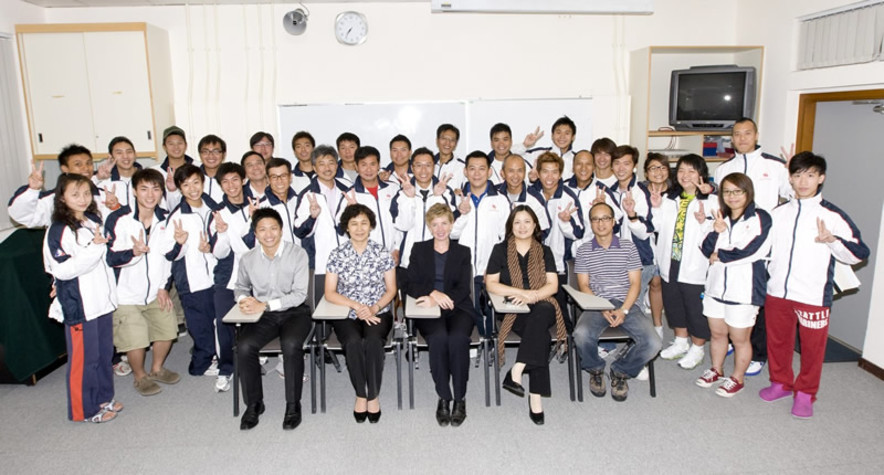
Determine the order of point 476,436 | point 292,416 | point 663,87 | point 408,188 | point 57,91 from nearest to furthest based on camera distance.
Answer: point 476,436 → point 292,416 → point 408,188 → point 57,91 → point 663,87

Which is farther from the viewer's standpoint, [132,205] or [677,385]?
[132,205]

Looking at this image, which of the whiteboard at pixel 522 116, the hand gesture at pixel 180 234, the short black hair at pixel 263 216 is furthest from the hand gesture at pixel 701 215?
the hand gesture at pixel 180 234

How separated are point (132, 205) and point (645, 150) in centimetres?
479

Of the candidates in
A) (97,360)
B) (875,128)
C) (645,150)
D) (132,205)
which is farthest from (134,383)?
(875,128)

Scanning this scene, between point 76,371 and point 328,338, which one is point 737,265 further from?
point 76,371

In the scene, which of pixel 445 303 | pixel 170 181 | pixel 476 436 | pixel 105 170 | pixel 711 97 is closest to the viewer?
pixel 476 436

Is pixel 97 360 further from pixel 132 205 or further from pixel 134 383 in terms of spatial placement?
pixel 132 205

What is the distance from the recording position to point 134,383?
12.2ft

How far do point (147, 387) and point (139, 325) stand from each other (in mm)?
432

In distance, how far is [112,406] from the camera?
3363 mm

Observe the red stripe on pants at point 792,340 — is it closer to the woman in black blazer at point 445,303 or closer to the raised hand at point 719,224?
the raised hand at point 719,224

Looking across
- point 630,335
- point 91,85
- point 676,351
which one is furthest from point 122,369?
point 676,351

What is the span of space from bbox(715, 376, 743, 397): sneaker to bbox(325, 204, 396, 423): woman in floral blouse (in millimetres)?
2120

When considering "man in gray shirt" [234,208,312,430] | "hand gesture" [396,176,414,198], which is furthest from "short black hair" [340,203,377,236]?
"hand gesture" [396,176,414,198]
